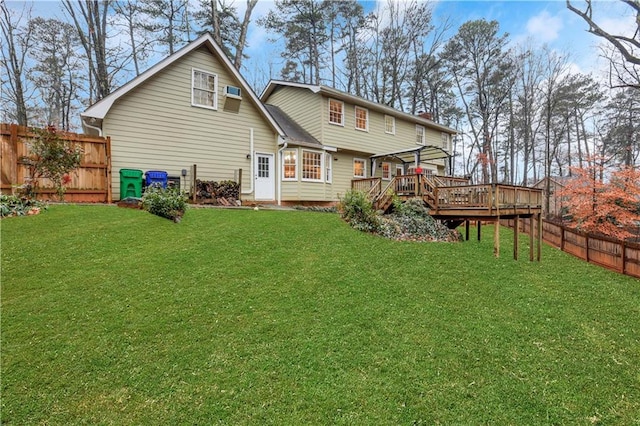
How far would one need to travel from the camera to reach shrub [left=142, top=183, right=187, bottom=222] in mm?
8094

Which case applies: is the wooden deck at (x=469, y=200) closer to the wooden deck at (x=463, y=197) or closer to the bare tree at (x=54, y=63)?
the wooden deck at (x=463, y=197)

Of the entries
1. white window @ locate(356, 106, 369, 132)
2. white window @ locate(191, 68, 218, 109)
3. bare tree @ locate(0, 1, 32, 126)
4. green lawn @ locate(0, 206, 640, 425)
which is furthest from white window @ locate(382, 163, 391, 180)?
bare tree @ locate(0, 1, 32, 126)

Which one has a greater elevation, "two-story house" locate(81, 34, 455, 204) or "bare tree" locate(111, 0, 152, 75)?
"bare tree" locate(111, 0, 152, 75)

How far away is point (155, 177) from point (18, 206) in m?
3.59

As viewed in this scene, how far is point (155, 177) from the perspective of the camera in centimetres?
1033

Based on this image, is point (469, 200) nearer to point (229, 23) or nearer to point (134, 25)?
point (229, 23)

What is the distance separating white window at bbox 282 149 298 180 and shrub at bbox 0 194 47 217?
833 cm

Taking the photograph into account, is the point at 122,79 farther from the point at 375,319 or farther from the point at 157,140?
the point at 375,319

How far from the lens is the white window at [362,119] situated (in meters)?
16.4

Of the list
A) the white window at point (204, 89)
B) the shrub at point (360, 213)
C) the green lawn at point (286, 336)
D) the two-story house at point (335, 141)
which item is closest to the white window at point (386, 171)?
the two-story house at point (335, 141)

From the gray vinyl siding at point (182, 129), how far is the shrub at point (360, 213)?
466cm

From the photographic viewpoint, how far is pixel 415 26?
24.9 meters

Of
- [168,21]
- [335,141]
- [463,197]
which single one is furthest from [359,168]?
[168,21]

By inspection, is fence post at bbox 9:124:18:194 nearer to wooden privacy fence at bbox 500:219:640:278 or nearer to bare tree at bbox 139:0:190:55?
bare tree at bbox 139:0:190:55
